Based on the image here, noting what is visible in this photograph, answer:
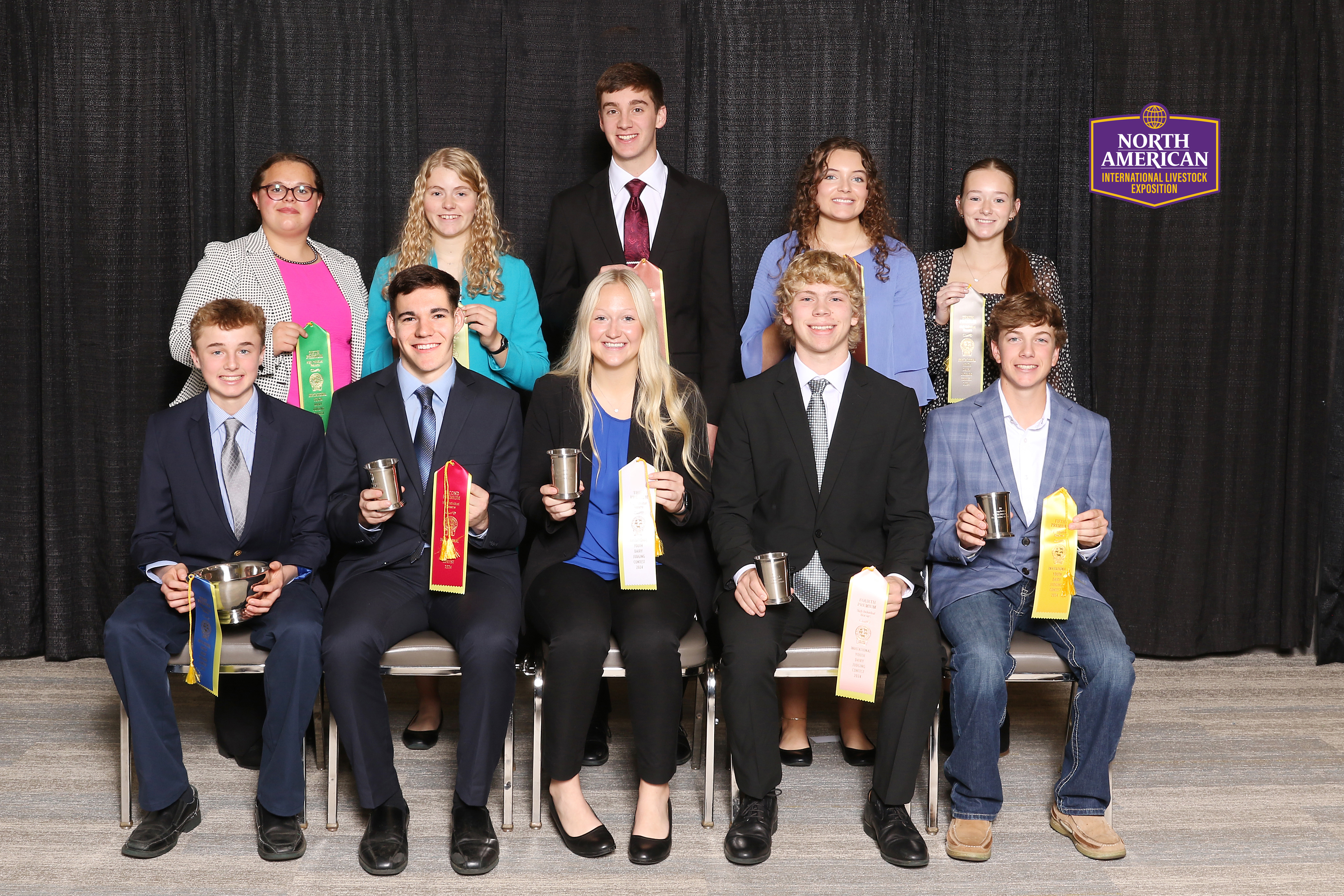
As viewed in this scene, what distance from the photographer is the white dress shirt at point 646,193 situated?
3.61 meters

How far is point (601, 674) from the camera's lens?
9.20ft

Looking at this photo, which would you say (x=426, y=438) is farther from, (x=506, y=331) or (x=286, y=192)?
(x=286, y=192)

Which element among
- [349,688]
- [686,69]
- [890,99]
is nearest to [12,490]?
[349,688]

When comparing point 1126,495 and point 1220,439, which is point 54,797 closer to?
point 1126,495

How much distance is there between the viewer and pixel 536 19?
412 centimetres

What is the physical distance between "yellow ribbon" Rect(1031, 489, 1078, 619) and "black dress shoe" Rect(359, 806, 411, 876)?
1.78 metres

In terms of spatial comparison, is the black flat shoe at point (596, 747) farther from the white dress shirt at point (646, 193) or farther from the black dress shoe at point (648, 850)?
the white dress shirt at point (646, 193)

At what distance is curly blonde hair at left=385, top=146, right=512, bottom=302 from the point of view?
343cm

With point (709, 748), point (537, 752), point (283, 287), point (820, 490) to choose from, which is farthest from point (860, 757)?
point (283, 287)

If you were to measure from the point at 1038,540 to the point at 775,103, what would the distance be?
2.07 metres

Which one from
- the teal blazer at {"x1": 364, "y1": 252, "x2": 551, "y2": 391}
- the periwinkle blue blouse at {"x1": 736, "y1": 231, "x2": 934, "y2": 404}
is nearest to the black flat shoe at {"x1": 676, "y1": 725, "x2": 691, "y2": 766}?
the teal blazer at {"x1": 364, "y1": 252, "x2": 551, "y2": 391}

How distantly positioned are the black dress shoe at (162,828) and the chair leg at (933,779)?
203 cm

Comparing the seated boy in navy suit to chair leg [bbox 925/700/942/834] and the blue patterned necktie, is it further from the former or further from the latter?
chair leg [bbox 925/700/942/834]

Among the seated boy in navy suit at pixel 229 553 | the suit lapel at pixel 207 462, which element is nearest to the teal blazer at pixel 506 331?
the seated boy in navy suit at pixel 229 553
